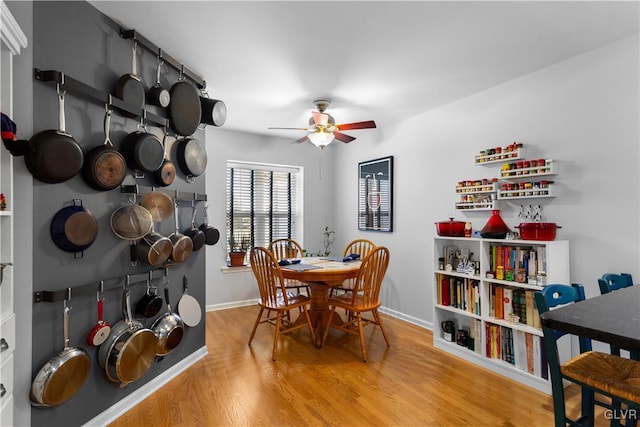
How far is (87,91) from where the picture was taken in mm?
1773

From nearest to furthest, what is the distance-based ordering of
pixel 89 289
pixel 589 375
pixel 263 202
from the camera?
pixel 589 375 → pixel 89 289 → pixel 263 202

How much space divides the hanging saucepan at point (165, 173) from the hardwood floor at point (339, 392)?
1.48 meters

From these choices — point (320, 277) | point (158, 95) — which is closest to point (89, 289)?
point (158, 95)

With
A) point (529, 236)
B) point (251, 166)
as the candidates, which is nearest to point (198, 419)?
point (529, 236)

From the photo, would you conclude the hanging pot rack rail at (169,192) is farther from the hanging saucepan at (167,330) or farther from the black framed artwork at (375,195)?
the black framed artwork at (375,195)

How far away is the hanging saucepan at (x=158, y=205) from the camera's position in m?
2.21

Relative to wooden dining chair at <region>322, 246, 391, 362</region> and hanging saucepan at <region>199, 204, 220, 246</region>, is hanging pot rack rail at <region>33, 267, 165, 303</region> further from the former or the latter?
wooden dining chair at <region>322, 246, 391, 362</region>

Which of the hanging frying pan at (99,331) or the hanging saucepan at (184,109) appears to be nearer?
the hanging frying pan at (99,331)

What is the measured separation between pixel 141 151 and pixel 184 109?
614 mm

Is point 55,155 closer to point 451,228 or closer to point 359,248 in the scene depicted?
point 451,228

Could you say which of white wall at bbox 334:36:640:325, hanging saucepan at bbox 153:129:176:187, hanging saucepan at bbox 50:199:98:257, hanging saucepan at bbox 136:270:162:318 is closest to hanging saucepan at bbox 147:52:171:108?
hanging saucepan at bbox 153:129:176:187

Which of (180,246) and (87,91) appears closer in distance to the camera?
(87,91)

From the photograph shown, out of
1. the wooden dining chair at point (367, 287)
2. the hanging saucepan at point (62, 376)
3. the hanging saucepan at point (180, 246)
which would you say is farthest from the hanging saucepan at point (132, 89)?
the wooden dining chair at point (367, 287)

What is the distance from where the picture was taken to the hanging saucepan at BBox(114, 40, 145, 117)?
6.63ft
